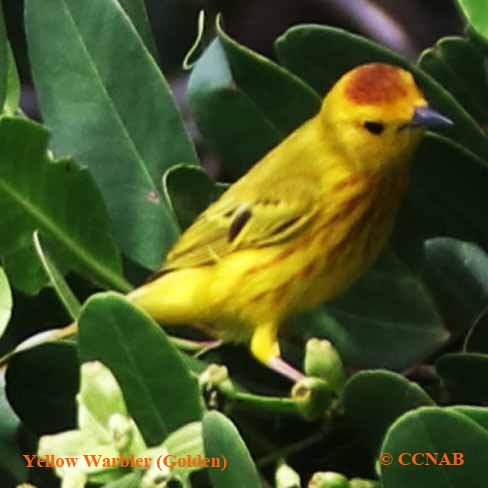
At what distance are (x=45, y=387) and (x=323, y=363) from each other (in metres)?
0.28

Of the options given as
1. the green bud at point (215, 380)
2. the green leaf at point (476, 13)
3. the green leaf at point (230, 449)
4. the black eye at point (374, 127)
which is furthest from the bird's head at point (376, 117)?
the green leaf at point (230, 449)

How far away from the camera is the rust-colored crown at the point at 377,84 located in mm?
1517

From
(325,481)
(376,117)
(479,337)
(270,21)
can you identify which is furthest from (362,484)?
(270,21)

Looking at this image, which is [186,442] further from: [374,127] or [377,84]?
[374,127]

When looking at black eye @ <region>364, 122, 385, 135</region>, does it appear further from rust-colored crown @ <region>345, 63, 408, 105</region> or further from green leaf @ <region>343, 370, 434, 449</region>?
green leaf @ <region>343, 370, 434, 449</region>

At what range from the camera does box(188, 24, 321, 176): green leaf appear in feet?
4.93

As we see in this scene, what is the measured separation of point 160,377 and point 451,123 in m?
0.38

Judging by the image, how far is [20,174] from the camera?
1479 millimetres

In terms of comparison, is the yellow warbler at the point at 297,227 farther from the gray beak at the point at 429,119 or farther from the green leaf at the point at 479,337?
the green leaf at the point at 479,337

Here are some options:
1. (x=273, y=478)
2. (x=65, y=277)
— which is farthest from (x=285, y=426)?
(x=65, y=277)

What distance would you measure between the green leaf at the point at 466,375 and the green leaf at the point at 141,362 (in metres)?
0.21

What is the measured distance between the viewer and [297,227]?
1734 mm

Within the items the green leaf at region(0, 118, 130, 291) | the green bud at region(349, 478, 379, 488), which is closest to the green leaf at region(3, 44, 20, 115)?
the green leaf at region(0, 118, 130, 291)

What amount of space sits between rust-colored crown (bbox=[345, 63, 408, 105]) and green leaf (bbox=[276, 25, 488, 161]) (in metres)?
0.01
